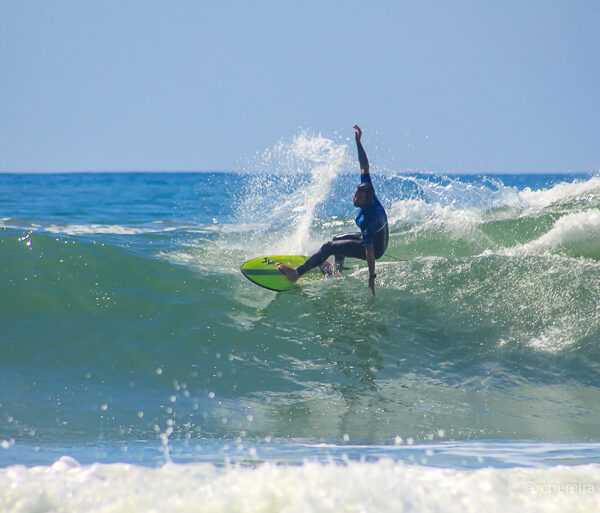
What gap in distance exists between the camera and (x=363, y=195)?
6801 millimetres

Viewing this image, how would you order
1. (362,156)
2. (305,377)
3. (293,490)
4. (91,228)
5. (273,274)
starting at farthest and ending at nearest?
(91,228) < (273,274) < (362,156) < (305,377) < (293,490)

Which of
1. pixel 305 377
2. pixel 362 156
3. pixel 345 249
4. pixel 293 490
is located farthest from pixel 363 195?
pixel 293 490

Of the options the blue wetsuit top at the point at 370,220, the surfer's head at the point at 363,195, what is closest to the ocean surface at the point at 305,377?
the blue wetsuit top at the point at 370,220

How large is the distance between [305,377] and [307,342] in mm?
862

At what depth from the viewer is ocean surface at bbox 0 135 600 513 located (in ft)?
8.50

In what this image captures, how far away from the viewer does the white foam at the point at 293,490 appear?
2.41 meters

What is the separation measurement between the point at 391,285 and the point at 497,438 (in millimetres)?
Result: 3750

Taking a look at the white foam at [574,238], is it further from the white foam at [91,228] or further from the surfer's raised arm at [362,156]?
the white foam at [91,228]

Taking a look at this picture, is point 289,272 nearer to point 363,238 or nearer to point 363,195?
point 363,238

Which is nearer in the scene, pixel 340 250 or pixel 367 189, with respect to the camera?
pixel 367 189

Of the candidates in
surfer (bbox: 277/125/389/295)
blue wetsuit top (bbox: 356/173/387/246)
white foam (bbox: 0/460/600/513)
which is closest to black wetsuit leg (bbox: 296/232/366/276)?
surfer (bbox: 277/125/389/295)

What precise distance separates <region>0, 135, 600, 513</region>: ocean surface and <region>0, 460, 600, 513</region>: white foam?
0.03 ft

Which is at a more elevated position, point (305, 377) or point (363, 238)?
point (363, 238)

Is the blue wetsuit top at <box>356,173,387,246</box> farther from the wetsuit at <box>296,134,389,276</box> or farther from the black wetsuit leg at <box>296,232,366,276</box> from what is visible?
the black wetsuit leg at <box>296,232,366,276</box>
